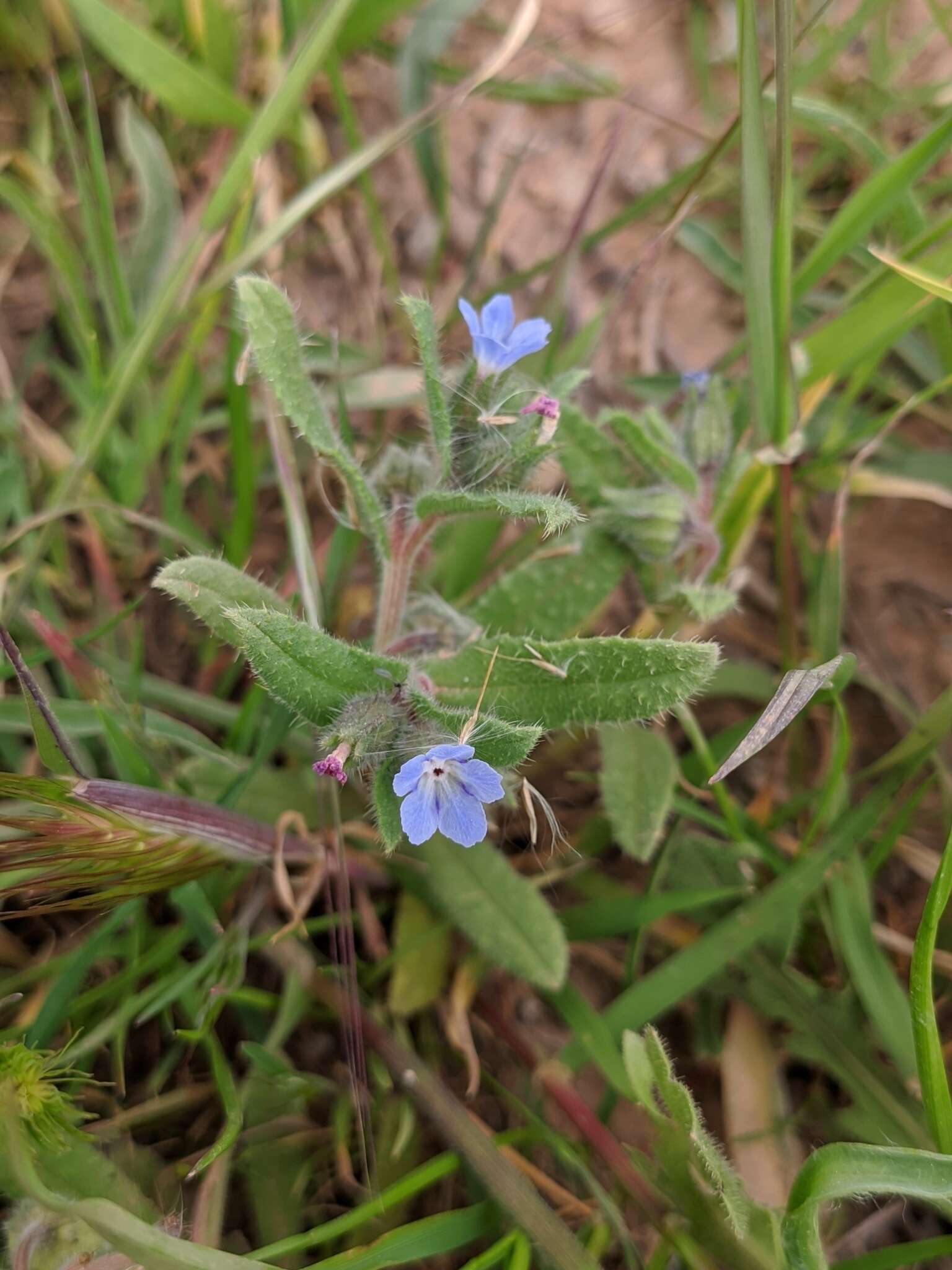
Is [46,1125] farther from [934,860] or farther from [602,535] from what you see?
[934,860]

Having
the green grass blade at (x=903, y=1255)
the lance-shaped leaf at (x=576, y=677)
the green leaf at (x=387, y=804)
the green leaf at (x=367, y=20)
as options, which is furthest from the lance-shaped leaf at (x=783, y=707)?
the green leaf at (x=367, y=20)

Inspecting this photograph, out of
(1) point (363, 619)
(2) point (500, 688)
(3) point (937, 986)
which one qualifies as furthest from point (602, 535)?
(3) point (937, 986)

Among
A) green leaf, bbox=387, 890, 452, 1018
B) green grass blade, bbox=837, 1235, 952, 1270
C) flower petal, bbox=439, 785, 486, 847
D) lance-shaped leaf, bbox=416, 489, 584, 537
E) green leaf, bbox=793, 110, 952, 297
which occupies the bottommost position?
green grass blade, bbox=837, 1235, 952, 1270

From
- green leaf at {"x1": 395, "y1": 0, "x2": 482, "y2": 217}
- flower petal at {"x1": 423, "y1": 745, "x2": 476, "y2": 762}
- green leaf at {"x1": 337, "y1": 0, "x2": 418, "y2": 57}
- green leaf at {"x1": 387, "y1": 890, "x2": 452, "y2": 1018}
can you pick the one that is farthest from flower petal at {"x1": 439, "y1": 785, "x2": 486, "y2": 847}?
green leaf at {"x1": 337, "y1": 0, "x2": 418, "y2": 57}

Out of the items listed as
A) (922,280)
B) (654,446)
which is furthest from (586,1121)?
(922,280)

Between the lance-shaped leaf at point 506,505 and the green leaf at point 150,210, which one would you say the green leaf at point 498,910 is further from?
the green leaf at point 150,210

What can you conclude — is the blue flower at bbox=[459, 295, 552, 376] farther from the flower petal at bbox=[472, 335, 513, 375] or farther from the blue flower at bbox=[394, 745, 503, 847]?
the blue flower at bbox=[394, 745, 503, 847]
